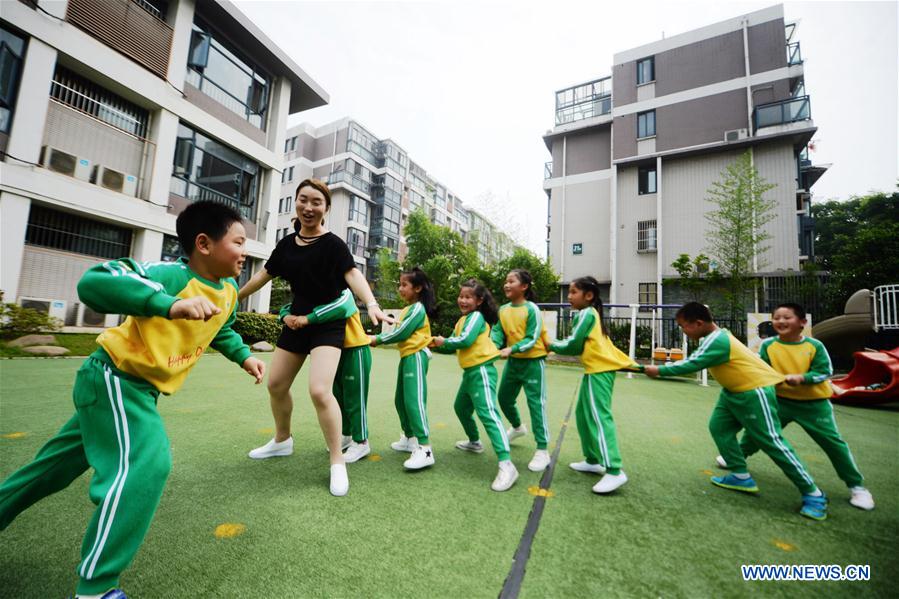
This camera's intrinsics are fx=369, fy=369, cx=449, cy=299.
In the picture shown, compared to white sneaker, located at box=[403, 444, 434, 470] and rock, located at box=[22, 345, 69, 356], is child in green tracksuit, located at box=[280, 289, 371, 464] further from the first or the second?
rock, located at box=[22, 345, 69, 356]

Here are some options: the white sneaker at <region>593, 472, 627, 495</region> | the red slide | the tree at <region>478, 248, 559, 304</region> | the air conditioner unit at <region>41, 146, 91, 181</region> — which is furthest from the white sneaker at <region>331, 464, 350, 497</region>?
the tree at <region>478, 248, 559, 304</region>

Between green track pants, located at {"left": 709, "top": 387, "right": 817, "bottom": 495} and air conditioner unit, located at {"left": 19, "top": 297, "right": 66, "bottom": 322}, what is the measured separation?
12.3m

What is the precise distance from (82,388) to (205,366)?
6875mm

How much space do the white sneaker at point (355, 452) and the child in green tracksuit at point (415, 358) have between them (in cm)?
32

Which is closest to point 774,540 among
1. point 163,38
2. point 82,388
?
point 82,388

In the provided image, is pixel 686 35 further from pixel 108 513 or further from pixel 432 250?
pixel 108 513

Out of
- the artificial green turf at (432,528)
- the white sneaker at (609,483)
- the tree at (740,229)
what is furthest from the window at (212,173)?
the tree at (740,229)

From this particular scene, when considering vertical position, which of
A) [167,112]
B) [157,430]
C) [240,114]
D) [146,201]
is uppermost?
[240,114]

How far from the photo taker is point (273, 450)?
2.75 metres

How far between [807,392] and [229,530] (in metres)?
3.77

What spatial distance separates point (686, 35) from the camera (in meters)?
16.2

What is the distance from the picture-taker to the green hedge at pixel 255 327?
36.3 feet

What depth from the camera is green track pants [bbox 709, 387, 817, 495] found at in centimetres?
235

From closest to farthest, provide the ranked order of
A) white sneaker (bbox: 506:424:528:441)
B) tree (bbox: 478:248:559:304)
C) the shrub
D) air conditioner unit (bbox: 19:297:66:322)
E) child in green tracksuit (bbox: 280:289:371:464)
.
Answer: child in green tracksuit (bbox: 280:289:371:464), white sneaker (bbox: 506:424:528:441), the shrub, air conditioner unit (bbox: 19:297:66:322), tree (bbox: 478:248:559:304)
